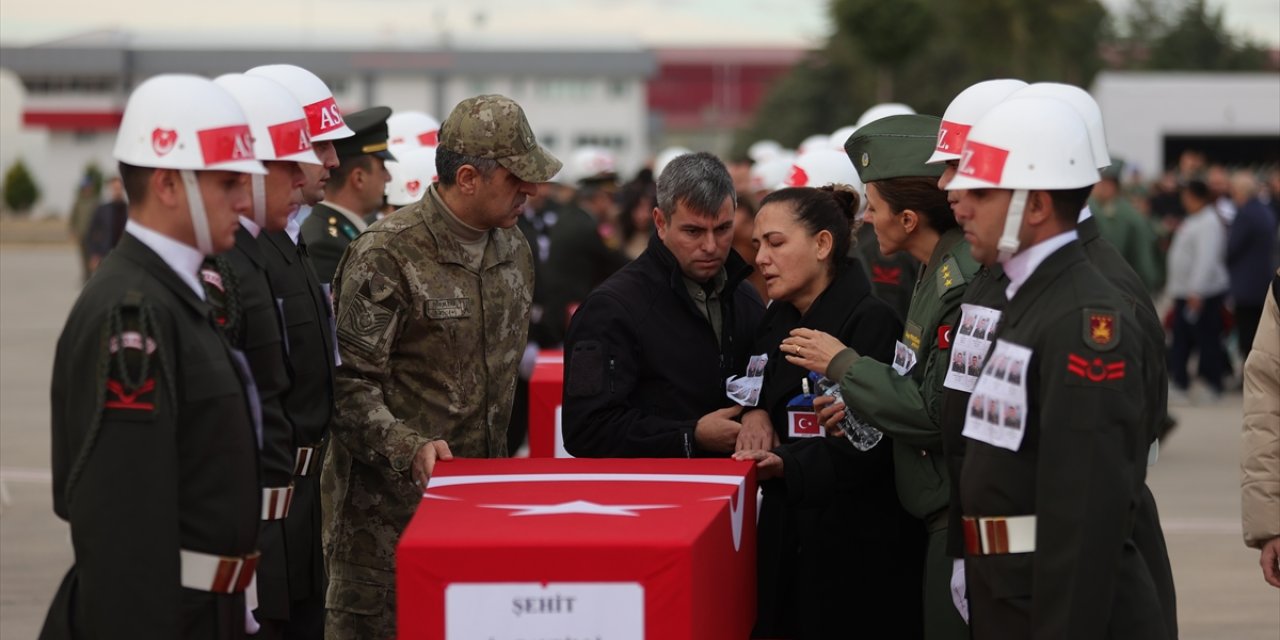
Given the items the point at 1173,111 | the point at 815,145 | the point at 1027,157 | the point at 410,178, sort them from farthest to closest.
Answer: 1. the point at 1173,111
2. the point at 815,145
3. the point at 410,178
4. the point at 1027,157

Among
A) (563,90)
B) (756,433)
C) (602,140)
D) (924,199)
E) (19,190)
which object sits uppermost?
(924,199)

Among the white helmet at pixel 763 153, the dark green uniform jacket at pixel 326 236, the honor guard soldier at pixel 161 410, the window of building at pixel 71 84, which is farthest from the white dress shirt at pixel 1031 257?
the window of building at pixel 71 84

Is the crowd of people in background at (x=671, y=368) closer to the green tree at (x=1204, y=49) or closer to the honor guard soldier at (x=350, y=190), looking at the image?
the honor guard soldier at (x=350, y=190)

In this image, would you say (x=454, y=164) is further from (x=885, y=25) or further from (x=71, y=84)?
(x=71, y=84)

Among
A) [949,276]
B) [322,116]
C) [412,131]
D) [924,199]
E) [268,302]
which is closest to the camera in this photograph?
[268,302]

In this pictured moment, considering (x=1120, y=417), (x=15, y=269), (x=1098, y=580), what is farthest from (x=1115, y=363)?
(x=15, y=269)

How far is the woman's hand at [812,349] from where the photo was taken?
4.44 m

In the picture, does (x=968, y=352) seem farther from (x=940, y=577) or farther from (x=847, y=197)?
(x=847, y=197)

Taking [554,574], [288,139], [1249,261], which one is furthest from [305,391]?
[1249,261]

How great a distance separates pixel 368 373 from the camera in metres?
4.92

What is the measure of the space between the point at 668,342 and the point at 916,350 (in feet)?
2.69

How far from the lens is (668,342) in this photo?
4977 millimetres

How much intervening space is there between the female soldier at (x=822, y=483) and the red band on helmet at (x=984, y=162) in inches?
41.7

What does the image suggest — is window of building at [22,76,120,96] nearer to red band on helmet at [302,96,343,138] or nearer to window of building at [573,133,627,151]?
window of building at [573,133,627,151]
